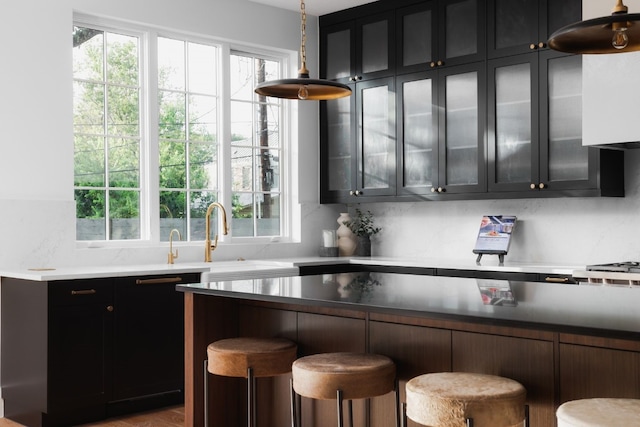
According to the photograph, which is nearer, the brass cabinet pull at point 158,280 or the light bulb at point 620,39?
the light bulb at point 620,39

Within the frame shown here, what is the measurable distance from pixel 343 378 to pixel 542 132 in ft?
9.58

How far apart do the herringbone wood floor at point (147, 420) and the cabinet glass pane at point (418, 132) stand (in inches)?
96.6

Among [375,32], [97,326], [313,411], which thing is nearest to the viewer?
[313,411]

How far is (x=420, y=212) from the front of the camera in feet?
20.7

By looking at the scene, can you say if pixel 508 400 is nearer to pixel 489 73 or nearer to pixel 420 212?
pixel 489 73

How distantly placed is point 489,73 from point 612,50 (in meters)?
2.59

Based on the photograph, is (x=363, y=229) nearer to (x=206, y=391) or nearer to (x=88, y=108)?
(x=88, y=108)

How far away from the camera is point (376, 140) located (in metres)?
6.16

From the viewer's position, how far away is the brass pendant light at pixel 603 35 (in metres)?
2.54

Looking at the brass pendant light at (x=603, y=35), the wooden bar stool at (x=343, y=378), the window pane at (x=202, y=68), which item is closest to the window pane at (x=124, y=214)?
the window pane at (x=202, y=68)

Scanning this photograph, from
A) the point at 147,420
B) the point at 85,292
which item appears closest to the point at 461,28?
the point at 85,292

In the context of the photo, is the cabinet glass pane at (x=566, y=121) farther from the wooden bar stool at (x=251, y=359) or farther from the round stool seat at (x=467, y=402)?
the round stool seat at (x=467, y=402)

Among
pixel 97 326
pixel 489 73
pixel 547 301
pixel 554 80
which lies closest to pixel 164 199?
pixel 97 326

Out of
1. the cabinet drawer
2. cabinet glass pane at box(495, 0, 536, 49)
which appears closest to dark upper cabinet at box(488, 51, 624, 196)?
cabinet glass pane at box(495, 0, 536, 49)
